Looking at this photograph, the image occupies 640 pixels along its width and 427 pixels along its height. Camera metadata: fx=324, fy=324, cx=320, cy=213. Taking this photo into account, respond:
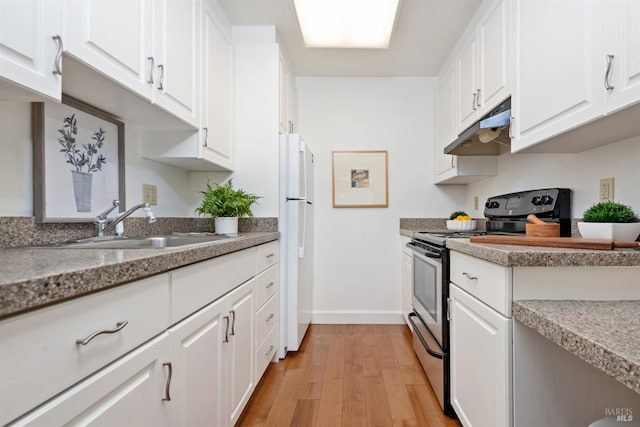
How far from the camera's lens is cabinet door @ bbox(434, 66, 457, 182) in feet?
8.55

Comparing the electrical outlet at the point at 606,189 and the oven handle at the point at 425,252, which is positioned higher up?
the electrical outlet at the point at 606,189

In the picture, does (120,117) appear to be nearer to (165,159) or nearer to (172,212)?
(165,159)

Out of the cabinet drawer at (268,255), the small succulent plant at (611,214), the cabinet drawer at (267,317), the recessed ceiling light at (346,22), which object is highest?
the recessed ceiling light at (346,22)

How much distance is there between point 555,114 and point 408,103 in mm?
1959

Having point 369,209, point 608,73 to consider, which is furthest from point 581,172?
point 369,209

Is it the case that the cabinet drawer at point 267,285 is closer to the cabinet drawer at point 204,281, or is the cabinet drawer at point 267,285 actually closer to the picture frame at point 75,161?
the cabinet drawer at point 204,281

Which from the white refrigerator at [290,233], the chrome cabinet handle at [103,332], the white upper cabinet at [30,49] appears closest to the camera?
the chrome cabinet handle at [103,332]

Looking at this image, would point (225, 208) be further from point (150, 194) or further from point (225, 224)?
point (150, 194)

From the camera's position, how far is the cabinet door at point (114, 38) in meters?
0.97

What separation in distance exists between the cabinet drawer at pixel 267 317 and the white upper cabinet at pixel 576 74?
1.61 m

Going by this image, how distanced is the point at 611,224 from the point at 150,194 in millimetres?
2176

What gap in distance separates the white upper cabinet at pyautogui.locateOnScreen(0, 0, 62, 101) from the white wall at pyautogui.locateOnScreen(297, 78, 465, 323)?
7.78 ft

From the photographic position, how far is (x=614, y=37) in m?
1.02

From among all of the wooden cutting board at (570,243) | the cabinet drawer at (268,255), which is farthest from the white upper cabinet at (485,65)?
the cabinet drawer at (268,255)
